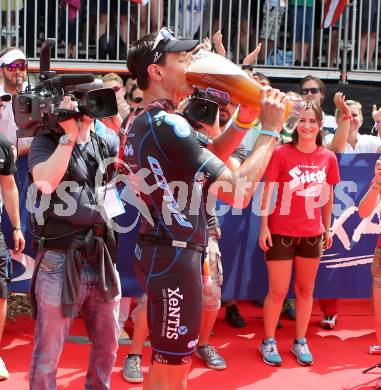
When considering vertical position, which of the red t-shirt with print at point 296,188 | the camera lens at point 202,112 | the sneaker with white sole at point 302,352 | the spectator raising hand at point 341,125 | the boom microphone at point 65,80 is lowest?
the sneaker with white sole at point 302,352

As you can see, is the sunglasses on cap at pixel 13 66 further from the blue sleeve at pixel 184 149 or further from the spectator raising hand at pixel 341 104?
the blue sleeve at pixel 184 149

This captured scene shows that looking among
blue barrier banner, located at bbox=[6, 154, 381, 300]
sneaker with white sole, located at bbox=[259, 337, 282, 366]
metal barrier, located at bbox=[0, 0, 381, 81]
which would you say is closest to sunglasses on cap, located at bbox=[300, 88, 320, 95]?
blue barrier banner, located at bbox=[6, 154, 381, 300]

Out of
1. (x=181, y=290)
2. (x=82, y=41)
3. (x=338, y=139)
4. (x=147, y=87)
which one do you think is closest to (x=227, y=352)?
(x=338, y=139)

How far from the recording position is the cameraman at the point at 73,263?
155 inches

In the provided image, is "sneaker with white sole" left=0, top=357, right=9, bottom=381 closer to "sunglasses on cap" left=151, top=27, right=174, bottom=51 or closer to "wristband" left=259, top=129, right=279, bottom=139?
"sunglasses on cap" left=151, top=27, right=174, bottom=51

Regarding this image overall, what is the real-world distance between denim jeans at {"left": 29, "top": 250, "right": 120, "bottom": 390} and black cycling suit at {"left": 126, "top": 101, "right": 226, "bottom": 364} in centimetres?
53

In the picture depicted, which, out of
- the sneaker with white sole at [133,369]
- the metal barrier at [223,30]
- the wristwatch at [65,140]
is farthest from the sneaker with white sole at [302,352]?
the metal barrier at [223,30]

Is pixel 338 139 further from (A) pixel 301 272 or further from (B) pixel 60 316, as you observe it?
(B) pixel 60 316

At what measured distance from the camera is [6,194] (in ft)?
17.3

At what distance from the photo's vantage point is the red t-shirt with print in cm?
563

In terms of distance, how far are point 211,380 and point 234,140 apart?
2167 mm

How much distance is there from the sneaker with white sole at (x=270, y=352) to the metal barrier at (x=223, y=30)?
465 cm

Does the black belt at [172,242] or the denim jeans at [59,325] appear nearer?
the black belt at [172,242]

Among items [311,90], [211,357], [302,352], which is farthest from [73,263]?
[311,90]
